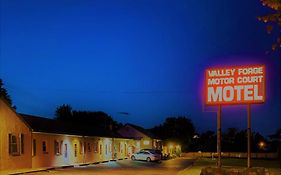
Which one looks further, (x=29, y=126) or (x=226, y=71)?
(x=29, y=126)

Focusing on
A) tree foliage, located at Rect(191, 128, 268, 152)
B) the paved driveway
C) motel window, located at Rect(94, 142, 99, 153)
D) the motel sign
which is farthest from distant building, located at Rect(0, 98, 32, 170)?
tree foliage, located at Rect(191, 128, 268, 152)

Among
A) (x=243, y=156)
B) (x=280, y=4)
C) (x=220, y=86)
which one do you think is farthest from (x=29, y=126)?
(x=243, y=156)

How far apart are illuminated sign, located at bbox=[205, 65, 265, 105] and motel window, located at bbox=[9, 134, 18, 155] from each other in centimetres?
1514

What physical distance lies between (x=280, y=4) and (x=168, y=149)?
284 ft

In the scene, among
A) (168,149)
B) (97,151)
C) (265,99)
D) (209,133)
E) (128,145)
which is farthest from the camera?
(209,133)

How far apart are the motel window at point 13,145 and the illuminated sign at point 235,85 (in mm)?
15137

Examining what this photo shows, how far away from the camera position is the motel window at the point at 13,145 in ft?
107

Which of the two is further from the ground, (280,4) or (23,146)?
(280,4)

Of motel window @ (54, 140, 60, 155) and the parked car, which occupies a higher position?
motel window @ (54, 140, 60, 155)

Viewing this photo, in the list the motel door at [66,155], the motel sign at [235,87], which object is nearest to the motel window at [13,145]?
the motel door at [66,155]

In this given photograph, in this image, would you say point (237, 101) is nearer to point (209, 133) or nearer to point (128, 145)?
point (128, 145)

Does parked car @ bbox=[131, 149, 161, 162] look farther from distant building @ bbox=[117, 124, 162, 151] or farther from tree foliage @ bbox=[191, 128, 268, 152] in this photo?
tree foliage @ bbox=[191, 128, 268, 152]

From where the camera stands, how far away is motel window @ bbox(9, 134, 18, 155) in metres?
32.6

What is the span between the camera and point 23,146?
34094mm
